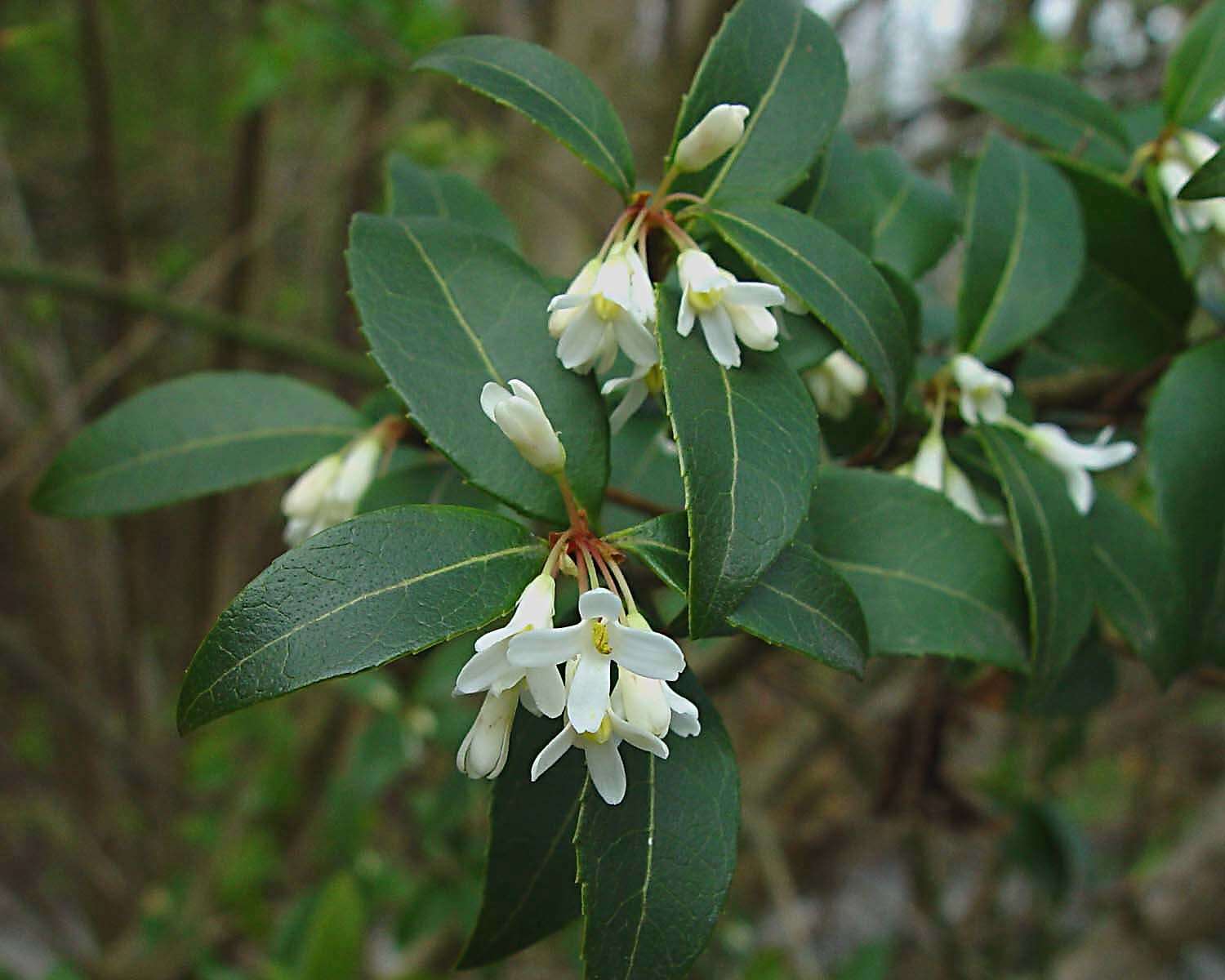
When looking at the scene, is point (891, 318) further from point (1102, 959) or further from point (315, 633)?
point (1102, 959)

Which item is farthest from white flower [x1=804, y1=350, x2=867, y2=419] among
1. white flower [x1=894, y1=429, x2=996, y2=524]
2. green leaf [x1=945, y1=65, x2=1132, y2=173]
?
green leaf [x1=945, y1=65, x2=1132, y2=173]

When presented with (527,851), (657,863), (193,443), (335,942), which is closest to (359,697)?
(335,942)

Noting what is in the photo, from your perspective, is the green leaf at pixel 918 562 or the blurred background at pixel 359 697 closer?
the green leaf at pixel 918 562

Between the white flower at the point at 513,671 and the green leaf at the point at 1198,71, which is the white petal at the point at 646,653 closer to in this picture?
the white flower at the point at 513,671

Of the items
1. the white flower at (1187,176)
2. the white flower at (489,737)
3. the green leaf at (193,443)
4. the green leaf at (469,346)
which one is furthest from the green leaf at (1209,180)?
the green leaf at (193,443)

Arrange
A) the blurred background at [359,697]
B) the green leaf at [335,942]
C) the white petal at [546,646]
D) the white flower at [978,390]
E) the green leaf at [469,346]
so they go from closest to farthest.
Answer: the white petal at [546,646] → the green leaf at [469,346] → the white flower at [978,390] → the green leaf at [335,942] → the blurred background at [359,697]

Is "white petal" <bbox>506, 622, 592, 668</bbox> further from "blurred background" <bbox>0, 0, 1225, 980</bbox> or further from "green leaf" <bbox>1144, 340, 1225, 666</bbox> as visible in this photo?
"blurred background" <bbox>0, 0, 1225, 980</bbox>
